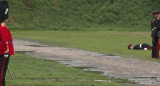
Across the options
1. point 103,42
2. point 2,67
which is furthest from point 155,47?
point 103,42

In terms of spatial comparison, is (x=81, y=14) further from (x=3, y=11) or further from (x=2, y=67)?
(x=2, y=67)

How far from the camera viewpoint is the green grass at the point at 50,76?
45.0ft

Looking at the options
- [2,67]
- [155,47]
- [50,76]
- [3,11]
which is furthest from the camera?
[155,47]

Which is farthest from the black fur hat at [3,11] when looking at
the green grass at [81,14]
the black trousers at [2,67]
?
the green grass at [81,14]

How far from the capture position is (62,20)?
245 ft

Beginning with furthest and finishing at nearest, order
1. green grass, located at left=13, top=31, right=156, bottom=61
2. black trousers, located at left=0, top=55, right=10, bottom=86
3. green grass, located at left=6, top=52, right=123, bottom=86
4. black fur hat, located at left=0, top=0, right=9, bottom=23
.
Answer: green grass, located at left=13, top=31, right=156, bottom=61 → green grass, located at left=6, top=52, right=123, bottom=86 → black fur hat, located at left=0, top=0, right=9, bottom=23 → black trousers, located at left=0, top=55, right=10, bottom=86

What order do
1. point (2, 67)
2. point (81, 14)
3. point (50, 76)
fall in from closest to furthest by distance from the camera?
point (2, 67) → point (50, 76) → point (81, 14)

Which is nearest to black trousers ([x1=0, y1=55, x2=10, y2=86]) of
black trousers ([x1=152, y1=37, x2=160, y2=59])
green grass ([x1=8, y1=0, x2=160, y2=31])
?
black trousers ([x1=152, y1=37, x2=160, y2=59])

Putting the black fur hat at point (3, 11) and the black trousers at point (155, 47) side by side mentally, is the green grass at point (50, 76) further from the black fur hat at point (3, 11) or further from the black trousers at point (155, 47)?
the black trousers at point (155, 47)

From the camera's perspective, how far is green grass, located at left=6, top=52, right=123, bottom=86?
13.7 metres

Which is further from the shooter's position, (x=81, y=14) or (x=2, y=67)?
(x=81, y=14)

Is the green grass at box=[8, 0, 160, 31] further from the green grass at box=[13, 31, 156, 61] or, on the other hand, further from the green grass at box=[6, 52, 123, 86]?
the green grass at box=[6, 52, 123, 86]

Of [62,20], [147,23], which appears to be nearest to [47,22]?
[62,20]

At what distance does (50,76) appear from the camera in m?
15.4
